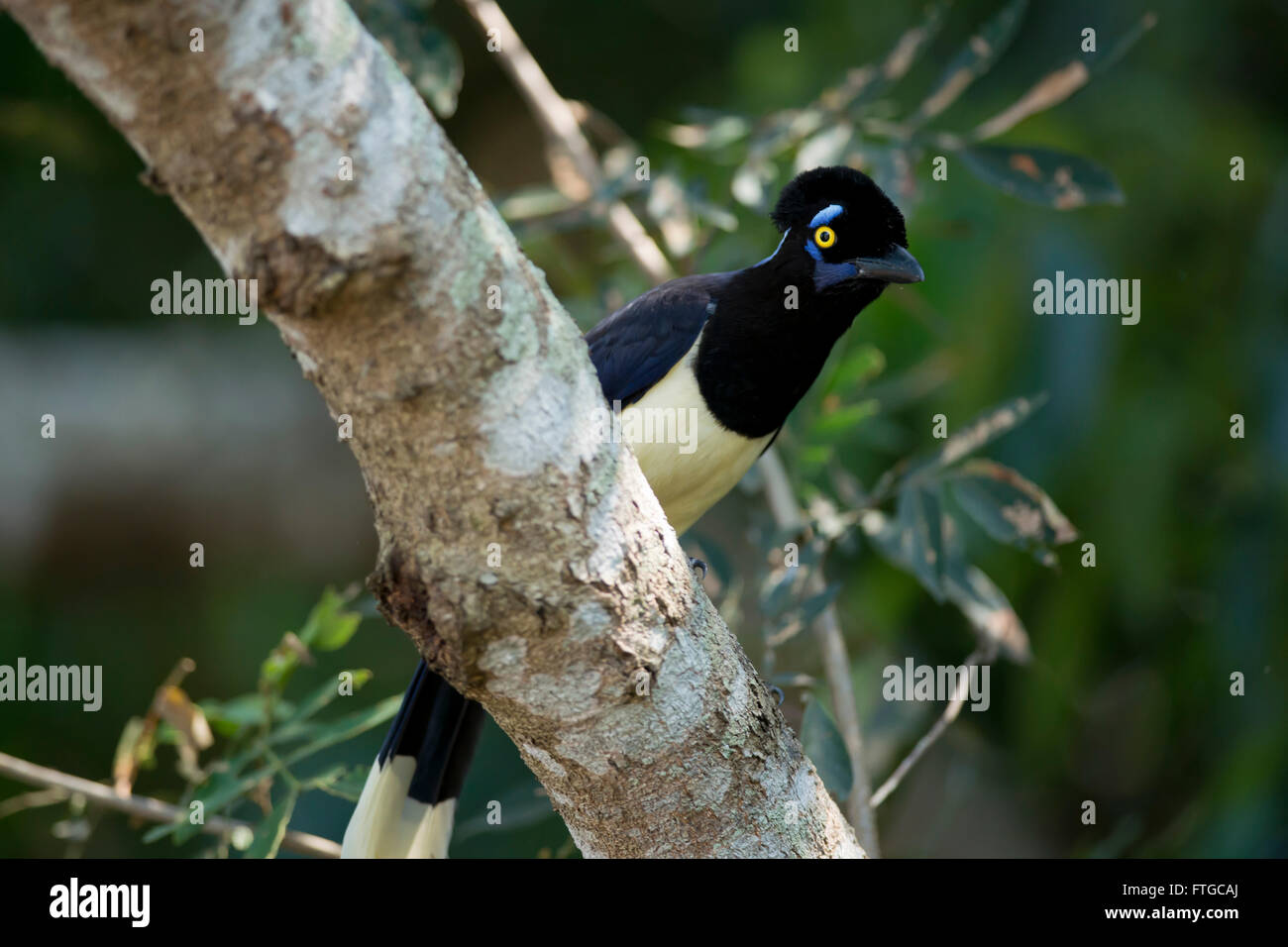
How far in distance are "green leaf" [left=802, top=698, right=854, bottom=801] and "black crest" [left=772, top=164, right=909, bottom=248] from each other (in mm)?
962

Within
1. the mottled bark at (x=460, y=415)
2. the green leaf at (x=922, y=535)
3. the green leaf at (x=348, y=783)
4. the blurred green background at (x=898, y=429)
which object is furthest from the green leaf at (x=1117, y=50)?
the green leaf at (x=348, y=783)

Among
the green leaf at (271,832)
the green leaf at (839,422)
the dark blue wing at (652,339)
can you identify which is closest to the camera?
the green leaf at (271,832)

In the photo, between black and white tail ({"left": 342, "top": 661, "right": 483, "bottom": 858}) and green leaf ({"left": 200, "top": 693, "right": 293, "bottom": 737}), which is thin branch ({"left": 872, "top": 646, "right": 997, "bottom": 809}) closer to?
black and white tail ({"left": 342, "top": 661, "right": 483, "bottom": 858})

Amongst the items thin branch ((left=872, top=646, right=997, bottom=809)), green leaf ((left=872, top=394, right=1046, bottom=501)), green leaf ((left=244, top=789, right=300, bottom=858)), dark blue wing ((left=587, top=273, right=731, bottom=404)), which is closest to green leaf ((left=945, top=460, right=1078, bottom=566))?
green leaf ((left=872, top=394, right=1046, bottom=501))

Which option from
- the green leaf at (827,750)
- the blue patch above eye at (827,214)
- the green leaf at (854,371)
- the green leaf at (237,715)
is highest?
the blue patch above eye at (827,214)

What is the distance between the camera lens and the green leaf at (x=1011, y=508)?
8.01 ft

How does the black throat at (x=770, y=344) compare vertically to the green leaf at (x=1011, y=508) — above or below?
above

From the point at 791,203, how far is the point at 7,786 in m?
4.24

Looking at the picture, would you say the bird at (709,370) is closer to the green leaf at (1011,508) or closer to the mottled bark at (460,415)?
the green leaf at (1011,508)

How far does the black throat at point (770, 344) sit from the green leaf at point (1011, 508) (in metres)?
0.40

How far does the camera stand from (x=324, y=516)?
17.6ft

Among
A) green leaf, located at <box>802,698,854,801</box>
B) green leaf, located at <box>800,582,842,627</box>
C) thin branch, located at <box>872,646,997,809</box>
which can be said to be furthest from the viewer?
green leaf, located at <box>800,582,842,627</box>

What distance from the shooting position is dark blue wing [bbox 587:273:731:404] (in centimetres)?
267
